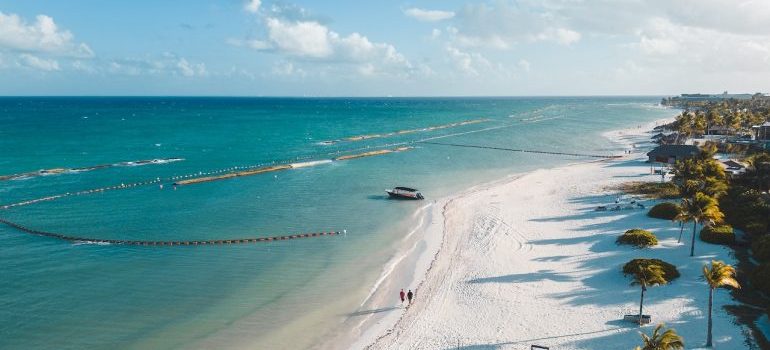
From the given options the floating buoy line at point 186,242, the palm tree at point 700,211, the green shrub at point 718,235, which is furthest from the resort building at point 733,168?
the floating buoy line at point 186,242

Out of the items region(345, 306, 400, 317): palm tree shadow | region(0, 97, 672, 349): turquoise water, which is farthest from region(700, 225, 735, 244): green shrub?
region(345, 306, 400, 317): palm tree shadow

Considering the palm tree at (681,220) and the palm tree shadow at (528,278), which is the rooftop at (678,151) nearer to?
the palm tree at (681,220)

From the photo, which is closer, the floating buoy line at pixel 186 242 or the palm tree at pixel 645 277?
the palm tree at pixel 645 277

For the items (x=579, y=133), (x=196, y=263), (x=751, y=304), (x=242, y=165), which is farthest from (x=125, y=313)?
(x=579, y=133)

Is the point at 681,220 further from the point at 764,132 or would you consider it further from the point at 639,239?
the point at 764,132

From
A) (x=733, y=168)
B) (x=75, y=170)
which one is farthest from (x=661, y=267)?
(x=75, y=170)

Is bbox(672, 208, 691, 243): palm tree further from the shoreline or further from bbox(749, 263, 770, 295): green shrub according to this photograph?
the shoreline
